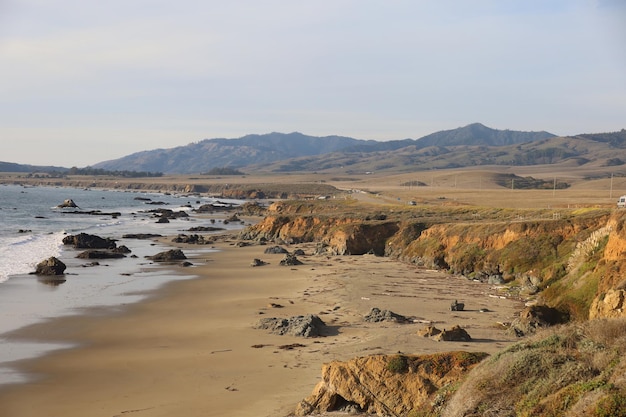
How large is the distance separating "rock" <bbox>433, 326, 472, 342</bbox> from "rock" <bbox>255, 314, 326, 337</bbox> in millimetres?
4290

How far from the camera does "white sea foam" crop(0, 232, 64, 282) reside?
41469 millimetres

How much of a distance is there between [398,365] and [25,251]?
44.5 m

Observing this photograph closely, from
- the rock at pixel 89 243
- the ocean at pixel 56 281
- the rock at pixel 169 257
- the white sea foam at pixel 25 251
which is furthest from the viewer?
the rock at pixel 89 243

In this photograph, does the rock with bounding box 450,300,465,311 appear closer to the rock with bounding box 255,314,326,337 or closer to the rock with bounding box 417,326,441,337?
the rock with bounding box 417,326,441,337

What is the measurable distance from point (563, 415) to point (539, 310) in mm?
13402

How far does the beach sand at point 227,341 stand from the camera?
56.1 feet

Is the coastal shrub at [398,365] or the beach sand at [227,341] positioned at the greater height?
the coastal shrub at [398,365]

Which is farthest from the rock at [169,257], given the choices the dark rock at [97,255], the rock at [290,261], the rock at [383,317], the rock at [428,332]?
the rock at [428,332]

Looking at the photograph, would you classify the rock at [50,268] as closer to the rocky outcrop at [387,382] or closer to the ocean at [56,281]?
the ocean at [56,281]

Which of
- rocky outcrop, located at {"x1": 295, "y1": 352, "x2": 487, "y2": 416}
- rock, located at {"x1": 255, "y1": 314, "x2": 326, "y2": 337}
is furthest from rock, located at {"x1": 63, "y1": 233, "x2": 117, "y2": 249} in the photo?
rocky outcrop, located at {"x1": 295, "y1": 352, "x2": 487, "y2": 416}

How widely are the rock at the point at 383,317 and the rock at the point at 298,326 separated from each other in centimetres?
178

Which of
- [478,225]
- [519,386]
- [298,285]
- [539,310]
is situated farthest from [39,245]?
[519,386]

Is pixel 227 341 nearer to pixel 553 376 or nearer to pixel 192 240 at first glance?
pixel 553 376

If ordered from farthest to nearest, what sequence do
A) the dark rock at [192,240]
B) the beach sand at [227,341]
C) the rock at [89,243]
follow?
the dark rock at [192,240] → the rock at [89,243] → the beach sand at [227,341]
